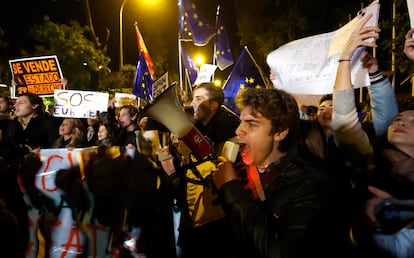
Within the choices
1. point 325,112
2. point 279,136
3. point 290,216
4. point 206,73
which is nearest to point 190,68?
point 206,73

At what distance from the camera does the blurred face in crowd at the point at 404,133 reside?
246 cm

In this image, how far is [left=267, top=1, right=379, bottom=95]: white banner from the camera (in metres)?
2.95

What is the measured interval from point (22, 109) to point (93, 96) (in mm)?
2833

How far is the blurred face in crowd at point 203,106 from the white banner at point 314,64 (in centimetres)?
78

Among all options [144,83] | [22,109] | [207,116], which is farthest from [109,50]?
[207,116]

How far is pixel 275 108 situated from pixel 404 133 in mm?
774

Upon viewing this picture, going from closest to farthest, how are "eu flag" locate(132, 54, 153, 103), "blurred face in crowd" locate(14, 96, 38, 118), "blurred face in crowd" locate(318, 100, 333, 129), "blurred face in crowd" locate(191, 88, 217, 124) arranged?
"blurred face in crowd" locate(191, 88, 217, 124) → "blurred face in crowd" locate(318, 100, 333, 129) → "blurred face in crowd" locate(14, 96, 38, 118) → "eu flag" locate(132, 54, 153, 103)

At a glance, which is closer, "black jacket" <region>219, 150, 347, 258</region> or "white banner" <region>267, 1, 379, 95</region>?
"black jacket" <region>219, 150, 347, 258</region>

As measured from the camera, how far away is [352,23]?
2938mm

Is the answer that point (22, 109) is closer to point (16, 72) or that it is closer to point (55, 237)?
point (55, 237)

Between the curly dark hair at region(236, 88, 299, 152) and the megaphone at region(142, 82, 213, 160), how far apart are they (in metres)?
0.34

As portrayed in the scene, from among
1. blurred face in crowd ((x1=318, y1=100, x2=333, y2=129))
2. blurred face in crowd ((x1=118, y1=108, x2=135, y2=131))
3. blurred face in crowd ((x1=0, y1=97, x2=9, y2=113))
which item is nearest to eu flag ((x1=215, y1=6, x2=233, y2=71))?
blurred face in crowd ((x1=118, y1=108, x2=135, y2=131))

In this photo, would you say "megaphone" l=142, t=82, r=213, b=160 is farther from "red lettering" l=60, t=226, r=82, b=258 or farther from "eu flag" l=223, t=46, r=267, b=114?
"eu flag" l=223, t=46, r=267, b=114

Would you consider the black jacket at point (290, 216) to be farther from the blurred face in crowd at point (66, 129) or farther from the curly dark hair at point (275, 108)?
the blurred face in crowd at point (66, 129)
